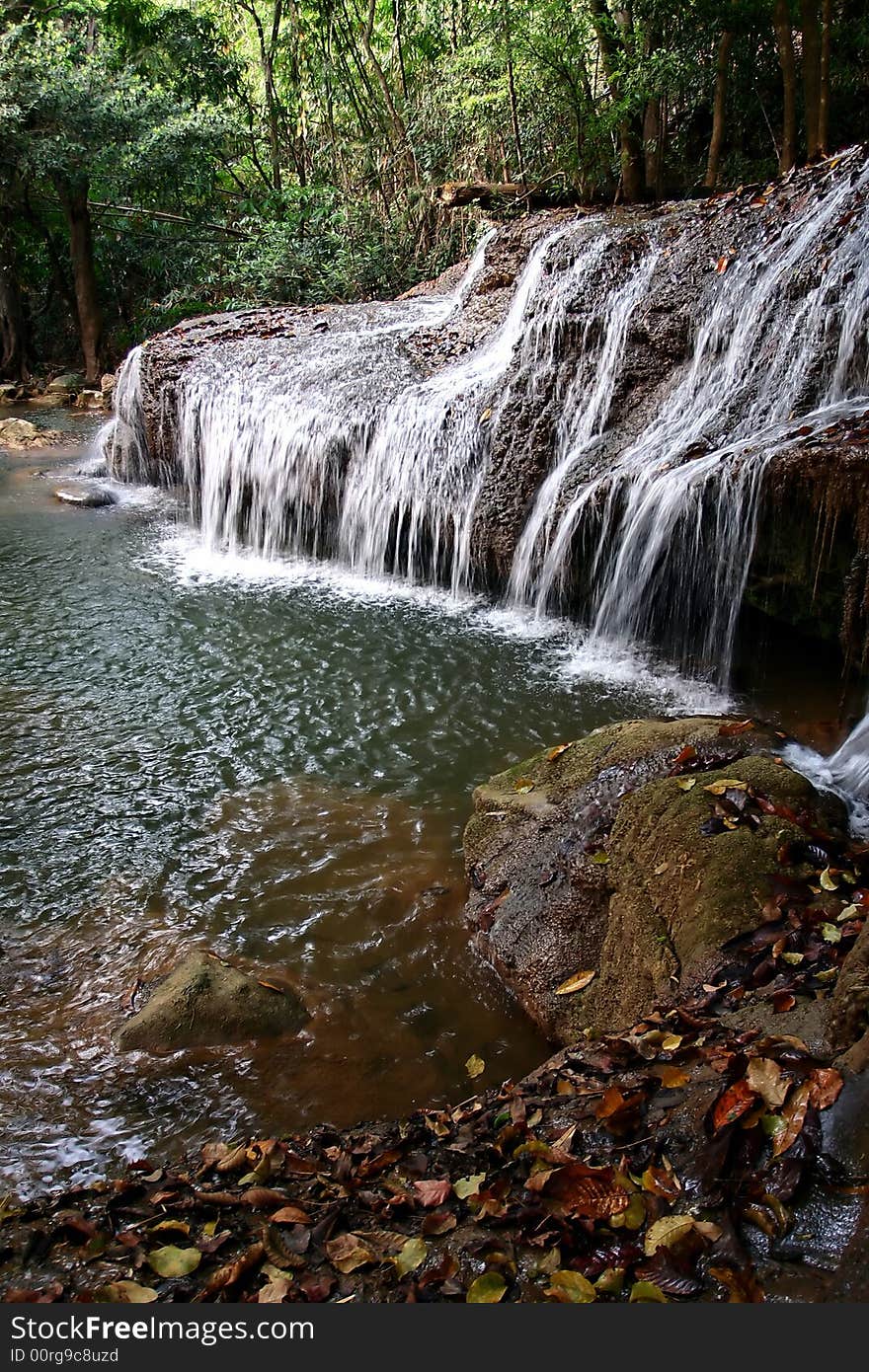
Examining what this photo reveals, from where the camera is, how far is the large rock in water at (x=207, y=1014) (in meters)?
3.36

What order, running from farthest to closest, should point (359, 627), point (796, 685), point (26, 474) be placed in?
1. point (26, 474)
2. point (359, 627)
3. point (796, 685)

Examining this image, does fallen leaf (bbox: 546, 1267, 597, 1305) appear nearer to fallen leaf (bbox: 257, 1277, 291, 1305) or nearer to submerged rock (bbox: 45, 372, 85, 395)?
fallen leaf (bbox: 257, 1277, 291, 1305)

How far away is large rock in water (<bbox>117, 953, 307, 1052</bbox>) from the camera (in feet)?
11.0

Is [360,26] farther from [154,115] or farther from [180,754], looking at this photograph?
[180,754]

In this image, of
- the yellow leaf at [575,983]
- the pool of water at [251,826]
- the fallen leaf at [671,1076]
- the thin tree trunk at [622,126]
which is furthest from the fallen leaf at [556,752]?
the thin tree trunk at [622,126]

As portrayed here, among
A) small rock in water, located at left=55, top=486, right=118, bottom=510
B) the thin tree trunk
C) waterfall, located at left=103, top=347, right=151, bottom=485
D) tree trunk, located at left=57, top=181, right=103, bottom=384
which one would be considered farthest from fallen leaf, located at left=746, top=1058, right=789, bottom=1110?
tree trunk, located at left=57, top=181, right=103, bottom=384

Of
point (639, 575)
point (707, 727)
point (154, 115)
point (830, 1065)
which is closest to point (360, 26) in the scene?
point (154, 115)

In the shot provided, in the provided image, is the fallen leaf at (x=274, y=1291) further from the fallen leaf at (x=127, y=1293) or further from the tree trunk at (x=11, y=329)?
the tree trunk at (x=11, y=329)

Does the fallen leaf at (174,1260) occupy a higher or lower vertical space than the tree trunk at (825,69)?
lower

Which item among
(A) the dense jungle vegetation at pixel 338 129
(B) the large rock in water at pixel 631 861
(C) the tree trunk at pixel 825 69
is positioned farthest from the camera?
(A) the dense jungle vegetation at pixel 338 129

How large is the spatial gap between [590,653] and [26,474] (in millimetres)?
9457

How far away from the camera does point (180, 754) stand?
5.53 meters

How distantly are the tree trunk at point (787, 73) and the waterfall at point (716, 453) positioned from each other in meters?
2.91

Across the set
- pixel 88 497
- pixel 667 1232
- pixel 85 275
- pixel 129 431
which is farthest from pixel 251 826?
pixel 85 275
